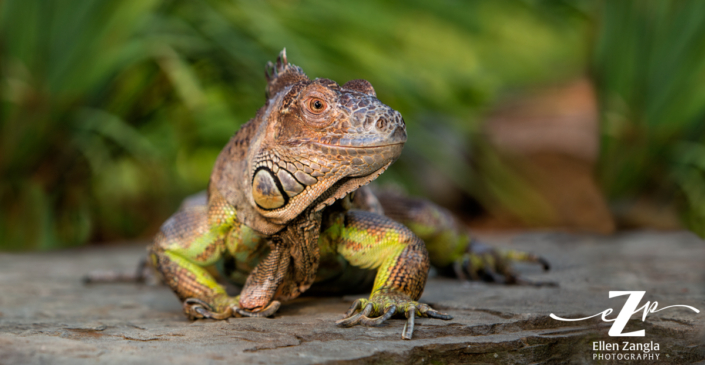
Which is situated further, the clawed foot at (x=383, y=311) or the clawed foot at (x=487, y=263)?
the clawed foot at (x=487, y=263)

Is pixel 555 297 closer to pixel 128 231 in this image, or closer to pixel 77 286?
pixel 77 286

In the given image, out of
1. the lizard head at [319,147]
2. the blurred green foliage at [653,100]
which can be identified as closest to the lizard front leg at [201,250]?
the lizard head at [319,147]

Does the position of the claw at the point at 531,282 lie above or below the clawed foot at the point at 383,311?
above

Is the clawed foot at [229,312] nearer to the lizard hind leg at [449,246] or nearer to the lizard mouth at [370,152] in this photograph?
the lizard mouth at [370,152]

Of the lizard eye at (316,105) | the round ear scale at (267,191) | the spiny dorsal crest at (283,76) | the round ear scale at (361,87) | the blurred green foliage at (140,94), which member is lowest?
the round ear scale at (267,191)

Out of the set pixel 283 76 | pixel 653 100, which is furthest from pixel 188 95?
pixel 653 100

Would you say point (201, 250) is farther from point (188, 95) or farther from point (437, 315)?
point (188, 95)
